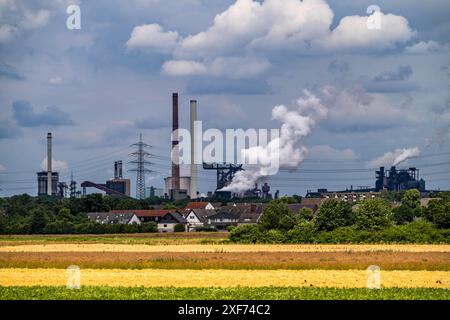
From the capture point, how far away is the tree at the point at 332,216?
93.6m

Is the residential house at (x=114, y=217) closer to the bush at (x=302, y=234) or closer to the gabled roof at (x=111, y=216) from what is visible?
the gabled roof at (x=111, y=216)

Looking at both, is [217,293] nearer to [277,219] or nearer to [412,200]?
[277,219]

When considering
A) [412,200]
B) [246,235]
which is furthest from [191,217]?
[246,235]

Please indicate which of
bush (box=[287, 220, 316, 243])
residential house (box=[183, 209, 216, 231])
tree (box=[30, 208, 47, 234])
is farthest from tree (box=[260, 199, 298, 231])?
residential house (box=[183, 209, 216, 231])

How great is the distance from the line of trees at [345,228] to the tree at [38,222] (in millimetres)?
39662

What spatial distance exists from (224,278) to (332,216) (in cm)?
5165

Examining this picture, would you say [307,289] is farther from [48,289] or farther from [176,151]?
[176,151]

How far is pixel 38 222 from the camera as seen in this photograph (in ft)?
427

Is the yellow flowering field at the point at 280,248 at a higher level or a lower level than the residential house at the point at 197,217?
lower

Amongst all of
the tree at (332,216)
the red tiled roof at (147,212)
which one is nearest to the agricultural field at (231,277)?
the tree at (332,216)
